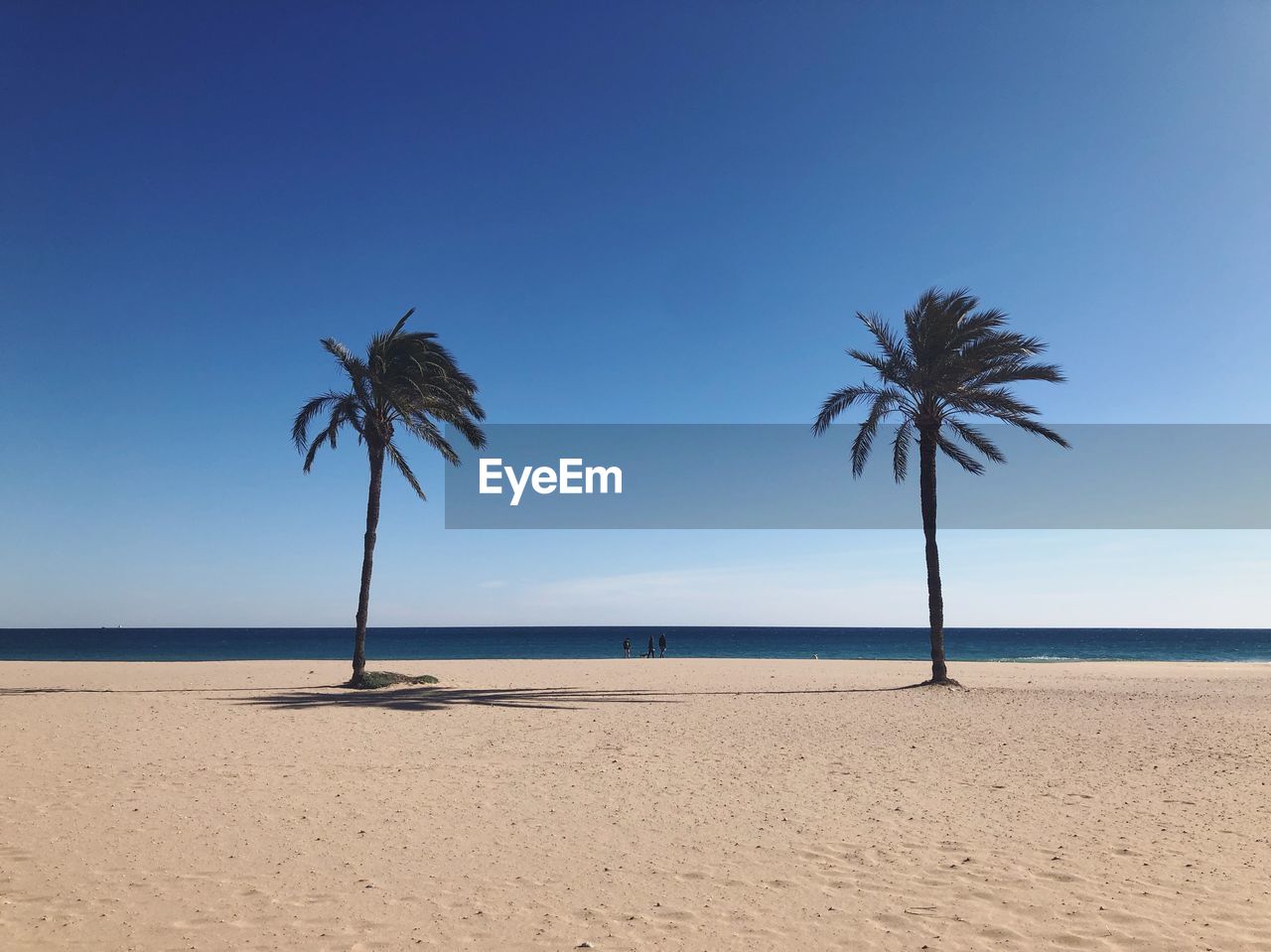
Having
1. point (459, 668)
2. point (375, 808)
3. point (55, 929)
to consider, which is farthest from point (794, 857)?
point (459, 668)

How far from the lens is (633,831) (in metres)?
8.27

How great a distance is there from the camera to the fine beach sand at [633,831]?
19.2 ft

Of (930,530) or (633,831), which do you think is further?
(930,530)

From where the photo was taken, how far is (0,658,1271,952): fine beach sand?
230 inches

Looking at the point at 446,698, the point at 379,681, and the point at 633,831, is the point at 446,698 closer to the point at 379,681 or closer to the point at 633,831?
the point at 379,681

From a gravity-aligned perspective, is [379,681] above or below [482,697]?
above

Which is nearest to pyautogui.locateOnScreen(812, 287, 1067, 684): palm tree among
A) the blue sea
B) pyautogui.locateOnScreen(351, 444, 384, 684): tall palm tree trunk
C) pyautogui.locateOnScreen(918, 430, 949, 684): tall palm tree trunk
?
pyautogui.locateOnScreen(918, 430, 949, 684): tall palm tree trunk

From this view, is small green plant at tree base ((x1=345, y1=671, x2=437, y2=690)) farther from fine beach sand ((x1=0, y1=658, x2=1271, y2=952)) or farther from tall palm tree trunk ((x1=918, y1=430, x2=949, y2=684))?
tall palm tree trunk ((x1=918, y1=430, x2=949, y2=684))

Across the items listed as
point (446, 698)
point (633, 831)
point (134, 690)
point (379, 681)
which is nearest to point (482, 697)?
point (446, 698)

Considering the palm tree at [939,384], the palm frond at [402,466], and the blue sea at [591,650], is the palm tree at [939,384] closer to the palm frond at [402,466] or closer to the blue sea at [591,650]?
the palm frond at [402,466]

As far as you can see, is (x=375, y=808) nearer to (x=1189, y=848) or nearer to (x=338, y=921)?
(x=338, y=921)

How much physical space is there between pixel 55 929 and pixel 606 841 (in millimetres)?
4609

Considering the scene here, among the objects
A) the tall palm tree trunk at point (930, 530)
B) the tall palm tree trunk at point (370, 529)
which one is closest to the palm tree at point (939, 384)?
the tall palm tree trunk at point (930, 530)

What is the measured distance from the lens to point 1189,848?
7609 millimetres
